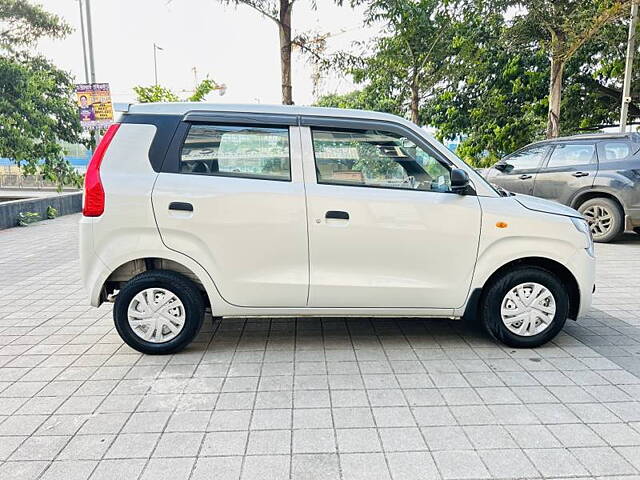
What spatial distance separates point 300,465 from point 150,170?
7.78 ft

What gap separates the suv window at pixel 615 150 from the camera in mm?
8148

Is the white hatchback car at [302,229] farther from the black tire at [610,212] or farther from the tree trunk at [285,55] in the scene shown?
the tree trunk at [285,55]

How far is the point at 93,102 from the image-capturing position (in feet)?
34.4

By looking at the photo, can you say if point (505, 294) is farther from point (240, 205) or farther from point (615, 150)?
point (615, 150)

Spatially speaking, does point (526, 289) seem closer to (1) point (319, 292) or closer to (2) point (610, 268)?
(1) point (319, 292)

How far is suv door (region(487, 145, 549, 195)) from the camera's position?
29.8 feet

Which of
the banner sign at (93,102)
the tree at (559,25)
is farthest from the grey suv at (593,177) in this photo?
the banner sign at (93,102)

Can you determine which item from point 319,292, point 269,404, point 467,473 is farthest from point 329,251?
point 467,473

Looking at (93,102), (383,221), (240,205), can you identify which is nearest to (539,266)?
(383,221)

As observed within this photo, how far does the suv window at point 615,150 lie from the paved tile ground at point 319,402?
15.0 ft

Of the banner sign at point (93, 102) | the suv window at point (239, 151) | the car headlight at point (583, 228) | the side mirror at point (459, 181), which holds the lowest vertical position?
the car headlight at point (583, 228)

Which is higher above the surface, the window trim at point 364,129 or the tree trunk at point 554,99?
the tree trunk at point 554,99

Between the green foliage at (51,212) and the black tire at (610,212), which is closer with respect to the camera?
the black tire at (610,212)

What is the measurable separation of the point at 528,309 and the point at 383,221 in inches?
56.0
